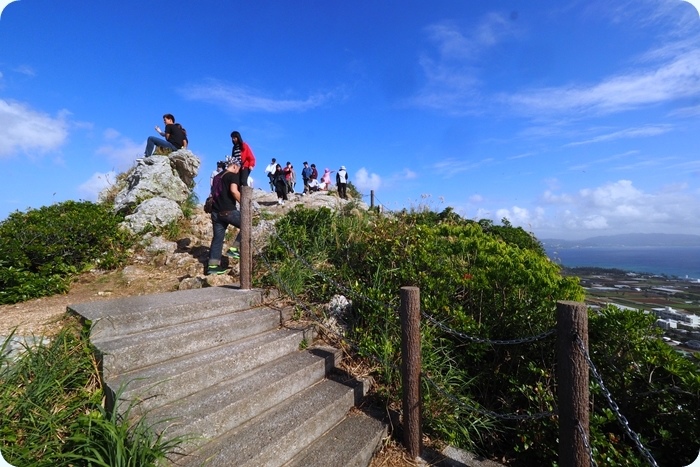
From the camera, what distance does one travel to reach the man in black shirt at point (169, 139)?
31.2 ft

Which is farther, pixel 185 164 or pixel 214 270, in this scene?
pixel 185 164

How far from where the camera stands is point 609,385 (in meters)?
2.63

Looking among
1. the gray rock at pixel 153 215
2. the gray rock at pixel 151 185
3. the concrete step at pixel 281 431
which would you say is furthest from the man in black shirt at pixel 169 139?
the concrete step at pixel 281 431

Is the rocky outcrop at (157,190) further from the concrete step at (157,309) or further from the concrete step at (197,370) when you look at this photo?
the concrete step at (197,370)

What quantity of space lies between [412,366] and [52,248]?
6.12 m

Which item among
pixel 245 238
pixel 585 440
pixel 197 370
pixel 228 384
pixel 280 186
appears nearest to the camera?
pixel 585 440

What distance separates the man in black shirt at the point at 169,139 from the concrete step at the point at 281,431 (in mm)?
9433

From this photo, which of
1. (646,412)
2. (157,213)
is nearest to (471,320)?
(646,412)

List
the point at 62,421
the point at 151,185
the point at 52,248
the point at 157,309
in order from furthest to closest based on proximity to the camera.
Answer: the point at 151,185 < the point at 52,248 < the point at 157,309 < the point at 62,421

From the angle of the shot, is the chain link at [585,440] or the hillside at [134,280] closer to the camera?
the chain link at [585,440]

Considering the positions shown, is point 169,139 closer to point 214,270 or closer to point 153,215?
point 153,215

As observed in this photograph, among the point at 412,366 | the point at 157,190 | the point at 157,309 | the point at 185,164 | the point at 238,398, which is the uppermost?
the point at 185,164

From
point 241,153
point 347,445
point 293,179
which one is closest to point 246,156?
point 241,153

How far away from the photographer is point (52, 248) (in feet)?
16.6
